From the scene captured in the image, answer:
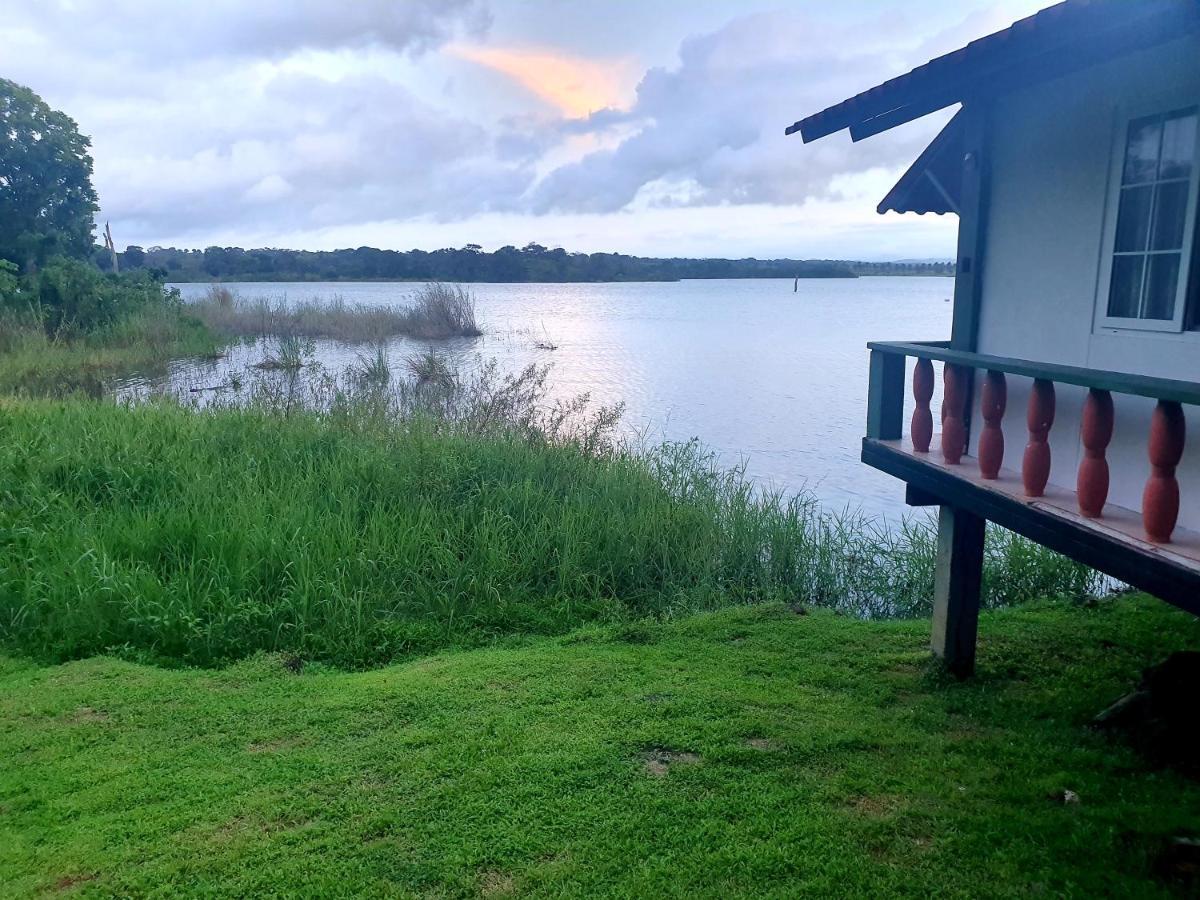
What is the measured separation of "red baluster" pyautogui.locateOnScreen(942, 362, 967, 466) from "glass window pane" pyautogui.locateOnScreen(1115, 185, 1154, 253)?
93cm

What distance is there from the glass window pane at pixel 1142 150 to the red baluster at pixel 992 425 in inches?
41.8

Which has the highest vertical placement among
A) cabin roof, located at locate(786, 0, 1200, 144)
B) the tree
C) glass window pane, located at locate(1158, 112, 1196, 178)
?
the tree

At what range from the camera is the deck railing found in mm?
3316

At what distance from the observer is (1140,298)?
4.12 m

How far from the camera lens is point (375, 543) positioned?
7035mm

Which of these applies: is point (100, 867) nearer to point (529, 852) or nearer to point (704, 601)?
point (529, 852)

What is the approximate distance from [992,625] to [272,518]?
218 inches

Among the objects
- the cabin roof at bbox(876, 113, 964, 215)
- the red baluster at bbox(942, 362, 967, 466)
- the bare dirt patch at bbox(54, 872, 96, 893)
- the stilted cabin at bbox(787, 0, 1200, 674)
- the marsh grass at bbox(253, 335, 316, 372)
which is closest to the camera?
the bare dirt patch at bbox(54, 872, 96, 893)

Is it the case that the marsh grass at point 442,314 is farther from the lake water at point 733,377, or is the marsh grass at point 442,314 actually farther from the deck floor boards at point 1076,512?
the deck floor boards at point 1076,512

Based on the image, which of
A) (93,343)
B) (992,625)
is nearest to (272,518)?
(992,625)

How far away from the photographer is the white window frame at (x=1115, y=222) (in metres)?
3.78

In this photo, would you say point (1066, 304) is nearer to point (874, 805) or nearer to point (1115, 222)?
point (1115, 222)

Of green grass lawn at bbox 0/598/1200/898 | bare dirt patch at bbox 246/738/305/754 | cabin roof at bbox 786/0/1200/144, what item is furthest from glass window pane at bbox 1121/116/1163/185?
bare dirt patch at bbox 246/738/305/754

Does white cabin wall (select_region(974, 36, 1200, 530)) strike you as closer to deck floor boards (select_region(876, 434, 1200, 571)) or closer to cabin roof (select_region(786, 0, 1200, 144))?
cabin roof (select_region(786, 0, 1200, 144))
